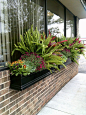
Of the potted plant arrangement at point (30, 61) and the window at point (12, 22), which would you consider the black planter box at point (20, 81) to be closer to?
the potted plant arrangement at point (30, 61)

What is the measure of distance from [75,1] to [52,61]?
2.65m

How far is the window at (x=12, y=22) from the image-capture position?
5.18 feet

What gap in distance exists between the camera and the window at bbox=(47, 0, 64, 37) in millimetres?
3098

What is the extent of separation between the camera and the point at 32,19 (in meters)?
2.23

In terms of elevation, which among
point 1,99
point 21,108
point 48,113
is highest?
point 1,99

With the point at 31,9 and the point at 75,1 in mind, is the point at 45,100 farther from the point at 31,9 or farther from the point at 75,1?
the point at 75,1

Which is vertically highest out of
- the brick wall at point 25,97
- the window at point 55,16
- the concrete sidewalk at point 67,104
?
the window at point 55,16

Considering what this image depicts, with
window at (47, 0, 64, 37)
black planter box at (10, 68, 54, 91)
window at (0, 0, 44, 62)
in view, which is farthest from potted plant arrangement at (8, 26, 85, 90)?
window at (47, 0, 64, 37)

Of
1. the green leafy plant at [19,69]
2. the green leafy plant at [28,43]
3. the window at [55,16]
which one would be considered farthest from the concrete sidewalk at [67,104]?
the window at [55,16]

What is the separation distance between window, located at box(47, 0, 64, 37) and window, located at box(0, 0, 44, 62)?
0.95 meters

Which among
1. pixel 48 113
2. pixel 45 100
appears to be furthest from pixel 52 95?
pixel 48 113

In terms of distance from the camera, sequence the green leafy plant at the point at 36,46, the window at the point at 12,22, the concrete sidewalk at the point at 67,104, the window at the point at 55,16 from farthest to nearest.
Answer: the window at the point at 55,16 → the concrete sidewalk at the point at 67,104 → the green leafy plant at the point at 36,46 → the window at the point at 12,22

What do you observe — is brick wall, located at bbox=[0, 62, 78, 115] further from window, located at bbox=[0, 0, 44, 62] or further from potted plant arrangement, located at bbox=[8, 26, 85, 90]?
window, located at bbox=[0, 0, 44, 62]

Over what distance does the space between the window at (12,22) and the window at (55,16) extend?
953 millimetres
